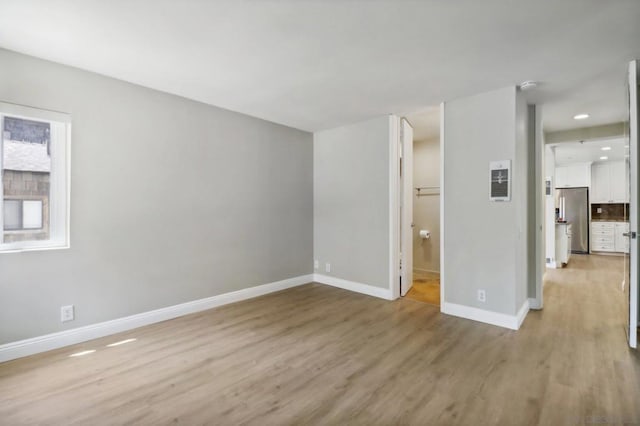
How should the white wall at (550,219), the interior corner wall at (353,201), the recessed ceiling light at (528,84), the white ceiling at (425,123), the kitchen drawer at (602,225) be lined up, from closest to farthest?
the recessed ceiling light at (528,84) < the white ceiling at (425,123) < the interior corner wall at (353,201) < the white wall at (550,219) < the kitchen drawer at (602,225)

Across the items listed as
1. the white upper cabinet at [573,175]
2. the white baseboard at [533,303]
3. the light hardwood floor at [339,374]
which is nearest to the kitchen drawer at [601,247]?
the white upper cabinet at [573,175]

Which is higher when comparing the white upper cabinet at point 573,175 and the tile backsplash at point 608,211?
the white upper cabinet at point 573,175

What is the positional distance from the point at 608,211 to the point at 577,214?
3.16 feet

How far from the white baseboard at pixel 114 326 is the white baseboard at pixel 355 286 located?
983mm

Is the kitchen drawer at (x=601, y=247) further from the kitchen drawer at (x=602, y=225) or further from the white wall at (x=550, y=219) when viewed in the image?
the white wall at (x=550, y=219)

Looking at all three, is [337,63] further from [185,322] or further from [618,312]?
[618,312]

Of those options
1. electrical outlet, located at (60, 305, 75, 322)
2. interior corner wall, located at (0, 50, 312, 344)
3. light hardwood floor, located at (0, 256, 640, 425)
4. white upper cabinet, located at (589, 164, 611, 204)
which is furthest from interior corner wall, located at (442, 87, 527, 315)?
white upper cabinet, located at (589, 164, 611, 204)

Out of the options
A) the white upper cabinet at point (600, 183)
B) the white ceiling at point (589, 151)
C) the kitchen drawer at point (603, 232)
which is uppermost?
the white ceiling at point (589, 151)

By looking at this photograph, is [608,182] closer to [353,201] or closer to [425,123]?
[425,123]

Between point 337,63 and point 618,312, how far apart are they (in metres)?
4.28

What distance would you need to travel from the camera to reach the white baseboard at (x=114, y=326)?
8.08ft

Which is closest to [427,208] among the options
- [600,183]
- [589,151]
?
[589,151]

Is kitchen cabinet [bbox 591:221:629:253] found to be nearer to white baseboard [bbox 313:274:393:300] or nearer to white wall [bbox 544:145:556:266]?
white wall [bbox 544:145:556:266]

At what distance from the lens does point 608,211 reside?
8219 millimetres
